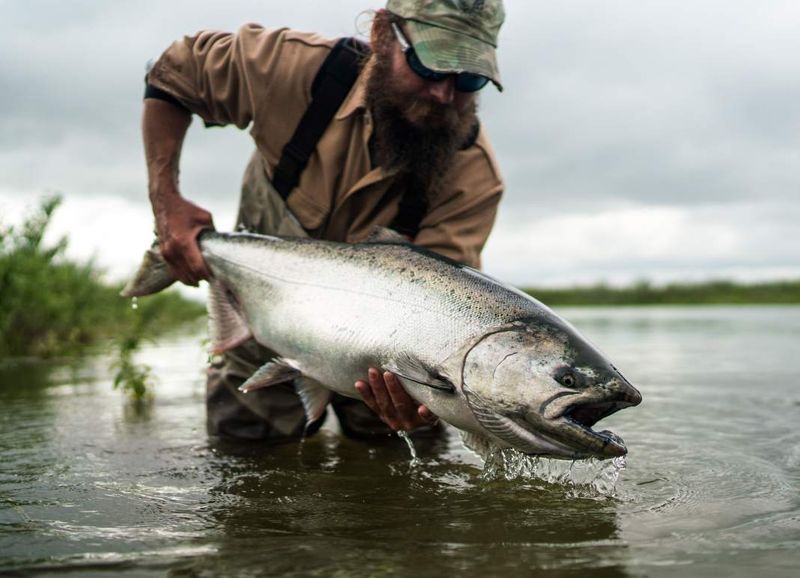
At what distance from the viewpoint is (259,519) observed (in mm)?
3072

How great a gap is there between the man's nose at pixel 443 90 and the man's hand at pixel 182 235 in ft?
4.23

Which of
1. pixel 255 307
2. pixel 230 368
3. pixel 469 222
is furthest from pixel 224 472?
pixel 469 222

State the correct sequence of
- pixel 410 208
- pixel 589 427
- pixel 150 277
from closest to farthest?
1. pixel 589 427
2. pixel 150 277
3. pixel 410 208

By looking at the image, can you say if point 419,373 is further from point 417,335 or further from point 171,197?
point 171,197

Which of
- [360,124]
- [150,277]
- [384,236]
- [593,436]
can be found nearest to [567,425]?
[593,436]

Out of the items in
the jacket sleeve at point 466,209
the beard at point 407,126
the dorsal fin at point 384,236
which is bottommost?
the dorsal fin at point 384,236

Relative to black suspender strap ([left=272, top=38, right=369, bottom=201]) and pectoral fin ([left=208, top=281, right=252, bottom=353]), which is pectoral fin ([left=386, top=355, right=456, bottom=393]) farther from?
black suspender strap ([left=272, top=38, right=369, bottom=201])

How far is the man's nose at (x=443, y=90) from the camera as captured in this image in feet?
13.7

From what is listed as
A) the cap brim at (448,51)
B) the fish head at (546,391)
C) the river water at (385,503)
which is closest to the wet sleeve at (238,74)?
the cap brim at (448,51)

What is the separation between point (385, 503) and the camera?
3330 mm

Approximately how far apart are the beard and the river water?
1.50 meters

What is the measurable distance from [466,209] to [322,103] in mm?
942

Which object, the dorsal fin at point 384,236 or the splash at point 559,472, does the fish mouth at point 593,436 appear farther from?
the dorsal fin at point 384,236

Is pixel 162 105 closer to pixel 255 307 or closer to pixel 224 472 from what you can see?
pixel 255 307
